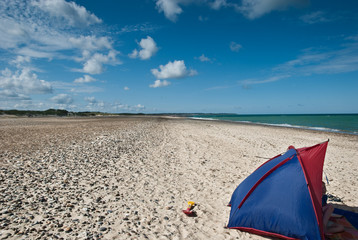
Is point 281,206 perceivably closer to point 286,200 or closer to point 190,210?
point 286,200

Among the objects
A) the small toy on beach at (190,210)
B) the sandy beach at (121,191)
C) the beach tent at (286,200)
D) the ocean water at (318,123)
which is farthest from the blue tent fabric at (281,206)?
the ocean water at (318,123)

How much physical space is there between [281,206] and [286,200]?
0.63 ft

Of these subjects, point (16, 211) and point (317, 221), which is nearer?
point (317, 221)

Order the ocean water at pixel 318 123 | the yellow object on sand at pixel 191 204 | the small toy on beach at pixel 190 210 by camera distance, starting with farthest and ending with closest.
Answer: the ocean water at pixel 318 123 < the yellow object on sand at pixel 191 204 < the small toy on beach at pixel 190 210

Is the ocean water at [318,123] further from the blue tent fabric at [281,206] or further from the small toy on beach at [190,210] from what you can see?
the small toy on beach at [190,210]

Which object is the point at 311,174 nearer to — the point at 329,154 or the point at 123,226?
the point at 123,226

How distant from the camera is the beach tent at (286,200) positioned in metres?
4.49

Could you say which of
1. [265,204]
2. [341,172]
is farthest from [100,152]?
[341,172]

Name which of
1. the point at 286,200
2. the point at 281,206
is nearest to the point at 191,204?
the point at 281,206

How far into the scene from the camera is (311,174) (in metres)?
4.96

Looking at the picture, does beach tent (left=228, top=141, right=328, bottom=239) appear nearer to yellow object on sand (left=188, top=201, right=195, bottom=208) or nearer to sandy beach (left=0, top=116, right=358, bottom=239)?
sandy beach (left=0, top=116, right=358, bottom=239)

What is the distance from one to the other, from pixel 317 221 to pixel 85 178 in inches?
314

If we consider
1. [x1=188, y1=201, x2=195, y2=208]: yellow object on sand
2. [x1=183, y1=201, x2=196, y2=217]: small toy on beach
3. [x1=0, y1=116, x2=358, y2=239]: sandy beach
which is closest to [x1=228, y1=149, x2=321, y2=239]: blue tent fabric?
[x1=0, y1=116, x2=358, y2=239]: sandy beach

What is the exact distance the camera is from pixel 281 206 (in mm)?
4688
